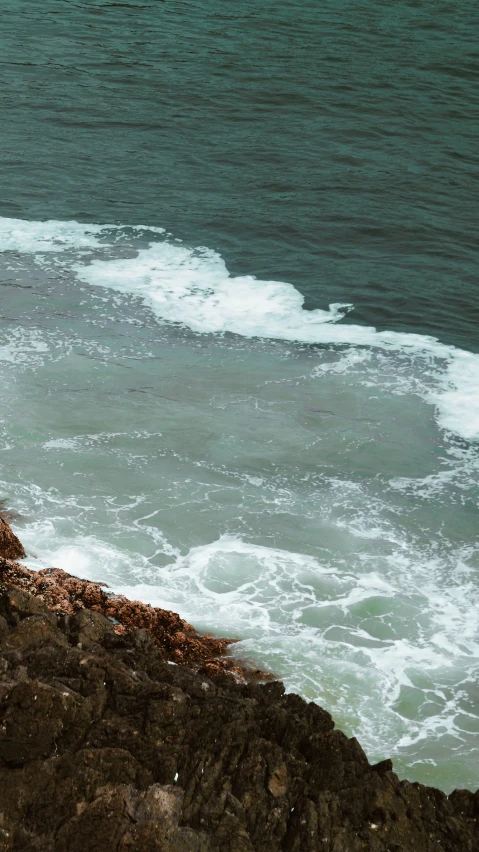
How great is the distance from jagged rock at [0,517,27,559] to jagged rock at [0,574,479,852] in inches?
111

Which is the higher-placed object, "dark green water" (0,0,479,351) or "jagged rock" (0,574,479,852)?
"dark green water" (0,0,479,351)

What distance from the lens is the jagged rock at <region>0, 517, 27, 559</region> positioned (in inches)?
461

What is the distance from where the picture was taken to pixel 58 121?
2947 centimetres

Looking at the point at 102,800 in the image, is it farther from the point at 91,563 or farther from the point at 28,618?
the point at 91,563

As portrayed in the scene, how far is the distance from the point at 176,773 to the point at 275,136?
2404 cm

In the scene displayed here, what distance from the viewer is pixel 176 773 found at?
7.69m

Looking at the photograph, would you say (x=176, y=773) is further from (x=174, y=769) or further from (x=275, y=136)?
(x=275, y=136)

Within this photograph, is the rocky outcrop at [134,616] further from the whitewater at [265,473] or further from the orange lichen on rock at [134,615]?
the whitewater at [265,473]

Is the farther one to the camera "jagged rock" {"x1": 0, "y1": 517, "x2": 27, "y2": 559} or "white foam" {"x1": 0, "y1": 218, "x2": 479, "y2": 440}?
"white foam" {"x1": 0, "y1": 218, "x2": 479, "y2": 440}

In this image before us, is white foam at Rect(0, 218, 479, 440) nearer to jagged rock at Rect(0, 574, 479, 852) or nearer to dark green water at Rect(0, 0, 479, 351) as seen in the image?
dark green water at Rect(0, 0, 479, 351)

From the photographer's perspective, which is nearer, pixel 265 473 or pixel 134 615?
pixel 134 615

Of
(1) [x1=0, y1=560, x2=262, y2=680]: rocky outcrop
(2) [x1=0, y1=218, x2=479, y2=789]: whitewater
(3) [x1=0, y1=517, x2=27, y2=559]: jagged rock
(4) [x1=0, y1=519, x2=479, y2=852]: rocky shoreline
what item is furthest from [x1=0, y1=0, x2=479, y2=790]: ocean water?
(4) [x1=0, y1=519, x2=479, y2=852]: rocky shoreline

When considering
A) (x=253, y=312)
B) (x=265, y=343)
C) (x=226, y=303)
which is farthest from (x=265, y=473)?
(x=226, y=303)

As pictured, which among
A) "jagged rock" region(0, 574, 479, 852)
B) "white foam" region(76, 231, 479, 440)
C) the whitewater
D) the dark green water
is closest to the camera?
"jagged rock" region(0, 574, 479, 852)
